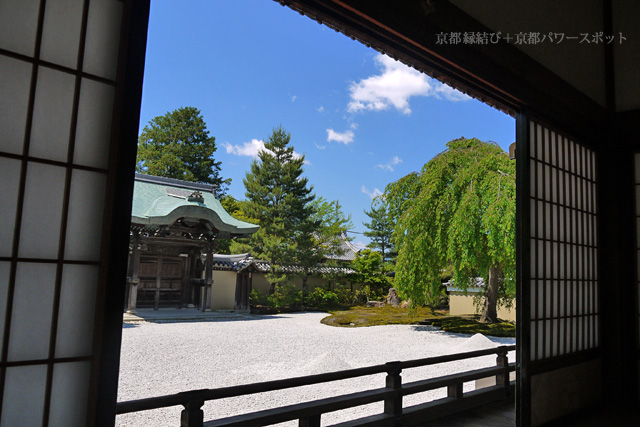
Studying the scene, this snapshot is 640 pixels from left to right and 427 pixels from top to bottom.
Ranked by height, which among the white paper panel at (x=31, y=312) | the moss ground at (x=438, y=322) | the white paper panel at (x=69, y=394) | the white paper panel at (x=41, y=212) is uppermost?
the white paper panel at (x=41, y=212)

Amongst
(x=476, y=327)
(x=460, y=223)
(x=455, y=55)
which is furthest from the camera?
(x=476, y=327)

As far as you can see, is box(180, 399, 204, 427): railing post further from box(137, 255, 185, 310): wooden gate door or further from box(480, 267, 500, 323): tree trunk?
box(137, 255, 185, 310): wooden gate door

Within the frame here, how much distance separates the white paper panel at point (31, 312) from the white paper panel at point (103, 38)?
588mm

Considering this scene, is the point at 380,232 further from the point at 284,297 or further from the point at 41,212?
the point at 41,212

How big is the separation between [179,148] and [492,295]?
15.8 meters

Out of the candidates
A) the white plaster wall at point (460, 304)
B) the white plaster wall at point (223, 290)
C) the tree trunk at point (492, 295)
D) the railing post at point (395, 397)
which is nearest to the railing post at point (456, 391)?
the railing post at point (395, 397)

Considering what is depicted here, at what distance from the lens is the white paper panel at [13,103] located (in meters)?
1.16

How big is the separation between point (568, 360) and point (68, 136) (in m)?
3.15

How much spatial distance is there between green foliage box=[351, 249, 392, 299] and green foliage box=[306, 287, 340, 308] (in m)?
1.61

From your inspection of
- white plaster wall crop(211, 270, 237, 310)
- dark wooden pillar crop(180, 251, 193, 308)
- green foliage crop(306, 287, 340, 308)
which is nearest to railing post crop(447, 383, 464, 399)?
dark wooden pillar crop(180, 251, 193, 308)

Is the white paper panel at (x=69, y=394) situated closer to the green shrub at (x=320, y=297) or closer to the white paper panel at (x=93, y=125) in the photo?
the white paper panel at (x=93, y=125)

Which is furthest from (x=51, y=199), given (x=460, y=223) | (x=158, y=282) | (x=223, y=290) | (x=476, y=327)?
(x=223, y=290)

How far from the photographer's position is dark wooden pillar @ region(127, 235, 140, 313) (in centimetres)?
1109

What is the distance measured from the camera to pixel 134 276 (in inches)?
443
